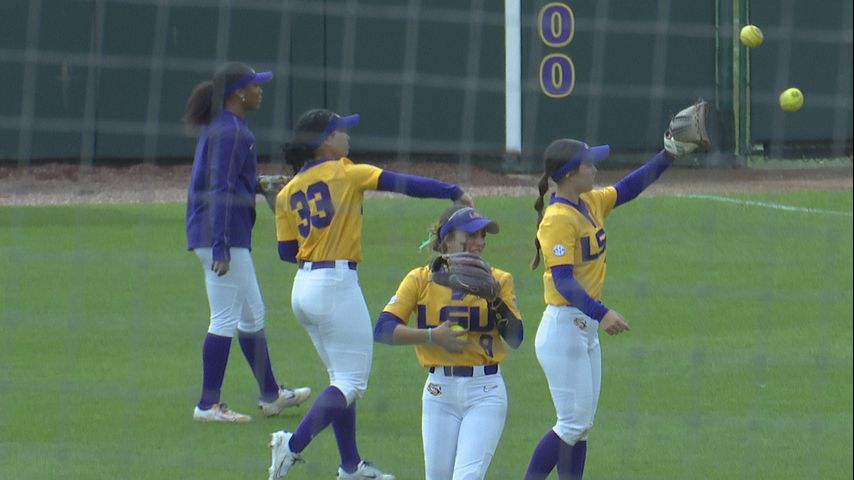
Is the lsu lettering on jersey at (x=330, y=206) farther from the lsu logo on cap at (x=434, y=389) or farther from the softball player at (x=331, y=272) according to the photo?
the lsu logo on cap at (x=434, y=389)

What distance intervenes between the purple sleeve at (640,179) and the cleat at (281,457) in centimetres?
166

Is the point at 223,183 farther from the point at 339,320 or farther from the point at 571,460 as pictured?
the point at 571,460

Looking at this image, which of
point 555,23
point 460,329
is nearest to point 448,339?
point 460,329

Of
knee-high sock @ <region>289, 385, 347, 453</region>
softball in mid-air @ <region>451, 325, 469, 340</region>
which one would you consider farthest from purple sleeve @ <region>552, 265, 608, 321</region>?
knee-high sock @ <region>289, 385, 347, 453</region>

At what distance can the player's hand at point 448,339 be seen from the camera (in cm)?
558

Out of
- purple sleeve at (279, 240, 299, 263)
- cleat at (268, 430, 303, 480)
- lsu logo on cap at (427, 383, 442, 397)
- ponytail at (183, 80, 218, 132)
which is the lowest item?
cleat at (268, 430, 303, 480)

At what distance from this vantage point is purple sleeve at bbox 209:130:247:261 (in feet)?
23.5

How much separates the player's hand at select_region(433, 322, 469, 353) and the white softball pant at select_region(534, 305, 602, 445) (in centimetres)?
45

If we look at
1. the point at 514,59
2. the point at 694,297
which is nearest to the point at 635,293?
the point at 694,297

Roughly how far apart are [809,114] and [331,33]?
591cm

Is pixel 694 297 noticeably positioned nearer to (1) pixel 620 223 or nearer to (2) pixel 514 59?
(1) pixel 620 223

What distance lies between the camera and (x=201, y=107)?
7.43m

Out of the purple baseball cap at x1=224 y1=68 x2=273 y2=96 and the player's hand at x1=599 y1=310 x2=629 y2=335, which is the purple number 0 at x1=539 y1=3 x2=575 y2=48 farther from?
the player's hand at x1=599 y1=310 x2=629 y2=335

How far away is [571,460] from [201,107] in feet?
8.62
